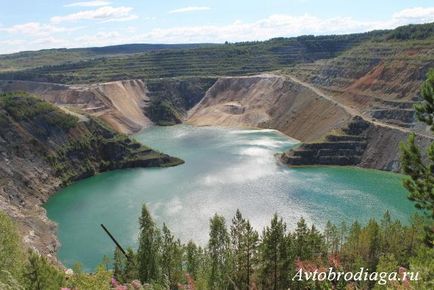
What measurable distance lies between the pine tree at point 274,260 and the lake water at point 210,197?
29.0 meters

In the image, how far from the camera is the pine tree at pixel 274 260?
5547 cm

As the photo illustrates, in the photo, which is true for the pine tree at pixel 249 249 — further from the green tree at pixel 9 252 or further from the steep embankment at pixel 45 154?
the steep embankment at pixel 45 154

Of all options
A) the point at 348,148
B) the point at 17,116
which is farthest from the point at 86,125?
the point at 348,148

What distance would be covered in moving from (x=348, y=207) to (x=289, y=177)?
26965 mm

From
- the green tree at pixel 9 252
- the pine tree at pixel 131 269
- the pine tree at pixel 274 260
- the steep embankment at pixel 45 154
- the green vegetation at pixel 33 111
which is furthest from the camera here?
the green vegetation at pixel 33 111

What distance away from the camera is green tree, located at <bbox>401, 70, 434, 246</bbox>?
27953 mm

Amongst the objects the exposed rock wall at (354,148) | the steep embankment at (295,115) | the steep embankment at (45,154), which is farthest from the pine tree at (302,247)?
the steep embankment at (295,115)

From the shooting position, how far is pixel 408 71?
146250 mm

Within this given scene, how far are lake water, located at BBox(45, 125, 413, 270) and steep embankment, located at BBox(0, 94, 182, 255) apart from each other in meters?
3.95

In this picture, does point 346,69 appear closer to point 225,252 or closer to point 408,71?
point 408,71

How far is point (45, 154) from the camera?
13138 cm

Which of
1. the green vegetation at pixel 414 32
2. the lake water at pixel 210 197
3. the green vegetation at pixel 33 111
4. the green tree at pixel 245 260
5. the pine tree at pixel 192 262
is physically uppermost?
the green vegetation at pixel 414 32

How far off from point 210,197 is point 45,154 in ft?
173

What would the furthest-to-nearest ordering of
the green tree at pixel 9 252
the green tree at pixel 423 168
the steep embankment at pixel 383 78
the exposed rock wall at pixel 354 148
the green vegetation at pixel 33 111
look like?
the steep embankment at pixel 383 78
the green vegetation at pixel 33 111
the exposed rock wall at pixel 354 148
the green tree at pixel 9 252
the green tree at pixel 423 168
